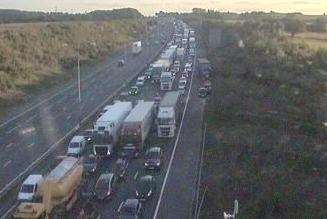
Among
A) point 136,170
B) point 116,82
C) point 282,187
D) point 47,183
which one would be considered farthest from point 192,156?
point 116,82

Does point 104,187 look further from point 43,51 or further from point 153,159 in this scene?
point 43,51

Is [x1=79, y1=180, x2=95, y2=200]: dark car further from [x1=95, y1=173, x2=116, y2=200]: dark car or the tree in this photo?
the tree

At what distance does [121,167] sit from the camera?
113 feet

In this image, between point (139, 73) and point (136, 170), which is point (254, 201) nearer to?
point (136, 170)

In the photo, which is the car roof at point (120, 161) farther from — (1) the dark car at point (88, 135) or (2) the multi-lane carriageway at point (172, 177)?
(1) the dark car at point (88, 135)

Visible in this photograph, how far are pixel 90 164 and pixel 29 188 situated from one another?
5.52 metres

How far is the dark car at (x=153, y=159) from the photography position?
34.4 metres

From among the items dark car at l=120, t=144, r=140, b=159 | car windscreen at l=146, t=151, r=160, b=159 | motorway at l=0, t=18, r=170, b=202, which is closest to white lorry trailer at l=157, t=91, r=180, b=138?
dark car at l=120, t=144, r=140, b=159

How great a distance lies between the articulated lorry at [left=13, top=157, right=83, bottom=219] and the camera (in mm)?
25453

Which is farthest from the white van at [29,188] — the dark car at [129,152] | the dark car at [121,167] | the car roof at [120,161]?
the dark car at [129,152]

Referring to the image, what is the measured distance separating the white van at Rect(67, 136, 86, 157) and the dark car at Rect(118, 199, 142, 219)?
34.3ft

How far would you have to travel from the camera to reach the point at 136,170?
1367 inches

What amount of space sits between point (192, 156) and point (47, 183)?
42.4 ft

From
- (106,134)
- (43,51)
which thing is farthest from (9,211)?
(43,51)
